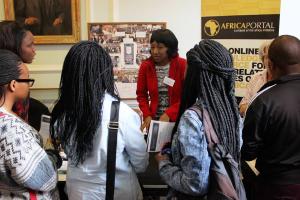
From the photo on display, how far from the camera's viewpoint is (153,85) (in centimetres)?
308

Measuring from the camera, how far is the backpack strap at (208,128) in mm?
1361

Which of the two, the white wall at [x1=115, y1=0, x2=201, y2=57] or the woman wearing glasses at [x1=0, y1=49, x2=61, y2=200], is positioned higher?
the white wall at [x1=115, y1=0, x2=201, y2=57]

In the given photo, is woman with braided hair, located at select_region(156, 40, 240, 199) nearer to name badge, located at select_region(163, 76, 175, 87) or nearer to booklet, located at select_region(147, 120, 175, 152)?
booklet, located at select_region(147, 120, 175, 152)

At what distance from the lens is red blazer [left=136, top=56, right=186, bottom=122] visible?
302cm

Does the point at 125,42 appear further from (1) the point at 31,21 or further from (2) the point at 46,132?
(2) the point at 46,132

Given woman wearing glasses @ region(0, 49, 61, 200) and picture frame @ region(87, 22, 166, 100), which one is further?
picture frame @ region(87, 22, 166, 100)

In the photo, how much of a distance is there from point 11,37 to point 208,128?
1451 mm

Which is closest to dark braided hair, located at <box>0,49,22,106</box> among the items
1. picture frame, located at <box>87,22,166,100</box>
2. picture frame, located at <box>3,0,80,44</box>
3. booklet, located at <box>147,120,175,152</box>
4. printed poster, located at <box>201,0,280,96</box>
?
booklet, located at <box>147,120,175,152</box>

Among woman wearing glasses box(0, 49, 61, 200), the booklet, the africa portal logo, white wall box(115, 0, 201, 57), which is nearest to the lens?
woman wearing glasses box(0, 49, 61, 200)

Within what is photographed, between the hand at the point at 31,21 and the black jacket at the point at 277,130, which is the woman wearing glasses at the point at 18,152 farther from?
the hand at the point at 31,21

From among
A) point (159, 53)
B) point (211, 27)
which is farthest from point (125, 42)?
point (159, 53)

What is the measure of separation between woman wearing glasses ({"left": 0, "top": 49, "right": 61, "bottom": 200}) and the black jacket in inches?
38.6

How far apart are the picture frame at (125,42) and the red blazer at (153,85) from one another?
92 centimetres

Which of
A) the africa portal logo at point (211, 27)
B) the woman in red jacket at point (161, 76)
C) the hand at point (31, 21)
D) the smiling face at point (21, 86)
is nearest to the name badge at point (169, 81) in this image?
the woman in red jacket at point (161, 76)
